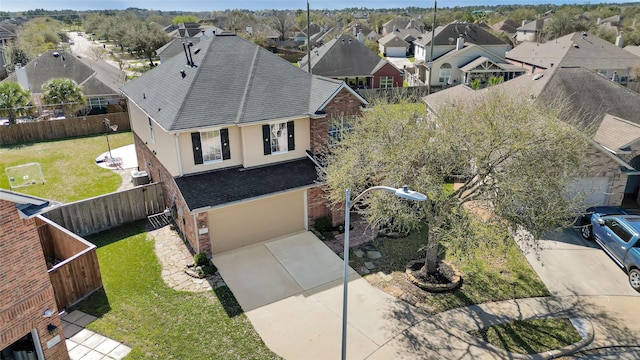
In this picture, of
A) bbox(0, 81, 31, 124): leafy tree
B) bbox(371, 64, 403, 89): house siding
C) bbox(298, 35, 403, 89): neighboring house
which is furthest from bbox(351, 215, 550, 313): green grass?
bbox(371, 64, 403, 89): house siding

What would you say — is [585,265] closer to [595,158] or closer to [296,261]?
[595,158]

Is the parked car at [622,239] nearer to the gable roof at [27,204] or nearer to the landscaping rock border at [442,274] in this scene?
the landscaping rock border at [442,274]

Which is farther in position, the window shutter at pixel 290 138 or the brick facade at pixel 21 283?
the window shutter at pixel 290 138

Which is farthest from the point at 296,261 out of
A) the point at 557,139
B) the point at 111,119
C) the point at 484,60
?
the point at 484,60

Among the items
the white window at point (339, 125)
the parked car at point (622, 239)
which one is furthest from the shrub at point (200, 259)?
the parked car at point (622, 239)

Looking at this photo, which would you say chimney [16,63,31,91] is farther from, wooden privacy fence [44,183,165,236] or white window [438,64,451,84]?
white window [438,64,451,84]

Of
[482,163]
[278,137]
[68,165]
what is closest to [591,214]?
[482,163]

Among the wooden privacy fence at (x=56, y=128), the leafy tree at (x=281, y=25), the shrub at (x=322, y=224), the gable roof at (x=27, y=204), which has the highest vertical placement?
the leafy tree at (x=281, y=25)
